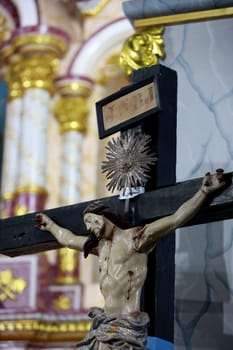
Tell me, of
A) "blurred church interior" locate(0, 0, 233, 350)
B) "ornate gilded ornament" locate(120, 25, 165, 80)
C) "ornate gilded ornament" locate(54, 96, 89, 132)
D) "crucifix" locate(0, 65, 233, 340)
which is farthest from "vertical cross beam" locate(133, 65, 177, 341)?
"ornate gilded ornament" locate(54, 96, 89, 132)

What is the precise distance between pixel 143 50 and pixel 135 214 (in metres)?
0.53

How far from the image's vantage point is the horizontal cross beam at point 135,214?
1.61m

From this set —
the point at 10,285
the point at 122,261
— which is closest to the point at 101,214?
the point at 122,261

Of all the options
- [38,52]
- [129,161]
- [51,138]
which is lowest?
[129,161]

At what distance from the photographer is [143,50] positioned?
7.03ft

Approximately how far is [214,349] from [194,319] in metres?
0.08

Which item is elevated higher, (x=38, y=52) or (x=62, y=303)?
(x=38, y=52)

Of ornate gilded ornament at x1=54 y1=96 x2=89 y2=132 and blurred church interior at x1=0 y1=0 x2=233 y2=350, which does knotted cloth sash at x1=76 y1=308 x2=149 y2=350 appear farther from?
ornate gilded ornament at x1=54 y1=96 x2=89 y2=132

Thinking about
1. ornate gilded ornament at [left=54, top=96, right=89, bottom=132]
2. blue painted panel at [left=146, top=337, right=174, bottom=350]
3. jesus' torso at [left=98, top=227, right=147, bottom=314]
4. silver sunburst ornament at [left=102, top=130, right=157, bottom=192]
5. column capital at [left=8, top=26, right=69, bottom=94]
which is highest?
column capital at [left=8, top=26, right=69, bottom=94]

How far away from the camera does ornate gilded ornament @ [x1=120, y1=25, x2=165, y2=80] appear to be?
213 cm

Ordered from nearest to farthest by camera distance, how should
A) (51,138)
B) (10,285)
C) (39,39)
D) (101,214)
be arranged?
(101,214) < (10,285) < (39,39) < (51,138)

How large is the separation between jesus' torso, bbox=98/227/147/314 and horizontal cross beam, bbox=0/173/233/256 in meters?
0.07

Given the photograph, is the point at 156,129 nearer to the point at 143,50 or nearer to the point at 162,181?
the point at 162,181

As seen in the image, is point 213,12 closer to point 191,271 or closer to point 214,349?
point 191,271
